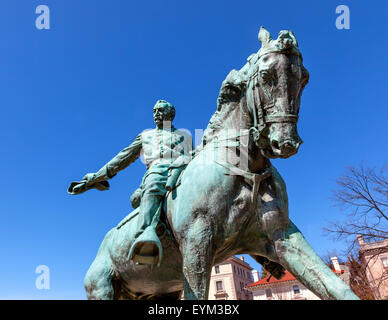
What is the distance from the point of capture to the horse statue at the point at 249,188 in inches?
118

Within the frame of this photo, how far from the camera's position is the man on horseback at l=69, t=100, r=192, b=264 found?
11.1 ft

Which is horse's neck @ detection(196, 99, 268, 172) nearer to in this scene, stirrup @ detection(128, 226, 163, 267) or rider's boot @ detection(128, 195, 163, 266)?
rider's boot @ detection(128, 195, 163, 266)

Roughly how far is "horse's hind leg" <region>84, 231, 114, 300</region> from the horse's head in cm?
240

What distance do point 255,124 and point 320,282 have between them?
144 centimetres

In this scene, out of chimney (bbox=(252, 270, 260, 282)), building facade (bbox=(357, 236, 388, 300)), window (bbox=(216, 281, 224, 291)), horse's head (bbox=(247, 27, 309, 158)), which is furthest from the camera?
chimney (bbox=(252, 270, 260, 282))

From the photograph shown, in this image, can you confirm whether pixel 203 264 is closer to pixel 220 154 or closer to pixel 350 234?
pixel 220 154

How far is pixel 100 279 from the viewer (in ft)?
13.7

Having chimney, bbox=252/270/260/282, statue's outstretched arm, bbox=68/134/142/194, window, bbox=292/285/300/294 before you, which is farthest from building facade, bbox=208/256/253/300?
statue's outstretched arm, bbox=68/134/142/194

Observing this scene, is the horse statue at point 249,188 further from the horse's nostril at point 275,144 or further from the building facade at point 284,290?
the building facade at point 284,290

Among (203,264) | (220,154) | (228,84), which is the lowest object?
(203,264)

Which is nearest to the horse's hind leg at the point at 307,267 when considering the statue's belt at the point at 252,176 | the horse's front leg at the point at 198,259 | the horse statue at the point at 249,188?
the horse statue at the point at 249,188

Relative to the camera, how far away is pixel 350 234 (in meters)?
17.0
